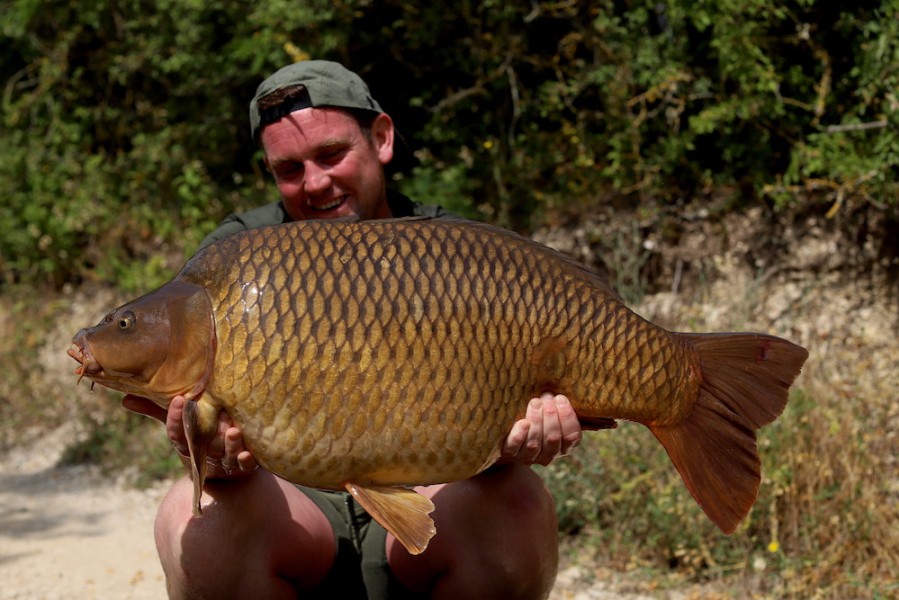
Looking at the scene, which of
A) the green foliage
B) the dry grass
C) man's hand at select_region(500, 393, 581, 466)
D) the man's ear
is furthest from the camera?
the green foliage

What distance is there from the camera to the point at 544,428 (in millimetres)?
1579

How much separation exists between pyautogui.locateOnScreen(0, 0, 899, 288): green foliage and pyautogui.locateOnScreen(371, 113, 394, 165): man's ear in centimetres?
180

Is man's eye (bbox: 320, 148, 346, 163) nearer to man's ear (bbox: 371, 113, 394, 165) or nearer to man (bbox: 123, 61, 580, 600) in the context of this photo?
man (bbox: 123, 61, 580, 600)

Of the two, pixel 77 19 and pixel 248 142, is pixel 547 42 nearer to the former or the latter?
pixel 248 142

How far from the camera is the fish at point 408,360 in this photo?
1454 millimetres

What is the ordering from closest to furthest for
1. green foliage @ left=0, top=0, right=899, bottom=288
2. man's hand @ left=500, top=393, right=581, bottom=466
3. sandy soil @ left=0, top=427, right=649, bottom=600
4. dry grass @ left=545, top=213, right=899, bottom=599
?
man's hand @ left=500, top=393, right=581, bottom=466, dry grass @ left=545, top=213, right=899, bottom=599, sandy soil @ left=0, top=427, right=649, bottom=600, green foliage @ left=0, top=0, right=899, bottom=288

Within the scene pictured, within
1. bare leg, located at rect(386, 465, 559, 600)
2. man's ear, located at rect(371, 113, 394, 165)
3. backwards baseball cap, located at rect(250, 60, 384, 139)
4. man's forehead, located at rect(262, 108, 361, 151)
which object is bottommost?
bare leg, located at rect(386, 465, 559, 600)

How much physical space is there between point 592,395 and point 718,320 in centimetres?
204

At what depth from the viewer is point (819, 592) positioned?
7.86ft

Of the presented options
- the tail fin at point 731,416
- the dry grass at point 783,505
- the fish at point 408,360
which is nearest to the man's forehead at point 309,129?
the fish at point 408,360

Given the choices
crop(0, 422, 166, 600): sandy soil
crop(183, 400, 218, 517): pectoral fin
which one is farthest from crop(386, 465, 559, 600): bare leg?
crop(0, 422, 166, 600): sandy soil

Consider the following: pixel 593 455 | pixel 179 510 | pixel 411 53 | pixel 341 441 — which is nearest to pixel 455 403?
pixel 341 441

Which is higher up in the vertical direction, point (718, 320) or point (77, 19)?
point (77, 19)

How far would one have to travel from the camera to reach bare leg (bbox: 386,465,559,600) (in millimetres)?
1826
